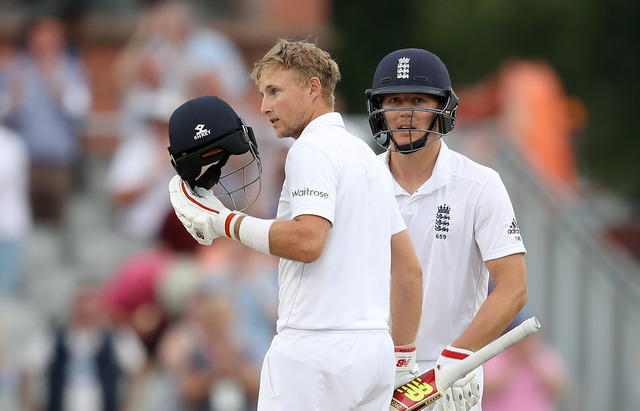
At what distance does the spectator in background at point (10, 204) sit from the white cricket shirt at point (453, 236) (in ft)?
19.0

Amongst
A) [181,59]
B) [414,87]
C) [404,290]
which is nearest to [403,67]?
[414,87]

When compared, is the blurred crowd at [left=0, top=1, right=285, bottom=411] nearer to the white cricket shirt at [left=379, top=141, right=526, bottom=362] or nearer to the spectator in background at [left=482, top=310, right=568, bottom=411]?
the spectator in background at [left=482, top=310, right=568, bottom=411]

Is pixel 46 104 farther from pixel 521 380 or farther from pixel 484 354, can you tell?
pixel 484 354

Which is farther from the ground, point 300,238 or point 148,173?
point 148,173

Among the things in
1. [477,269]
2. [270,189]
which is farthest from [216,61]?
[477,269]

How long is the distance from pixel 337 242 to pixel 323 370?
0.50 metres

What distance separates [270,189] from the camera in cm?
1092

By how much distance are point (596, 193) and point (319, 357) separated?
17942 millimetres

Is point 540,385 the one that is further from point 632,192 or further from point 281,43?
point 632,192

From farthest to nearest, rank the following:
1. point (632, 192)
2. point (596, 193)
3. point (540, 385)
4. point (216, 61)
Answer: point (596, 193), point (632, 192), point (216, 61), point (540, 385)

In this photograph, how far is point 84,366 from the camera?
31.2 ft

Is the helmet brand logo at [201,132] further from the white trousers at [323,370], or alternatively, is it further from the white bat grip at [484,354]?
the white bat grip at [484,354]

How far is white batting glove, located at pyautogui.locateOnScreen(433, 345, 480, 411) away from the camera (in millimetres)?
5305

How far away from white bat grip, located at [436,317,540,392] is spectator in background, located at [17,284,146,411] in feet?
15.8
